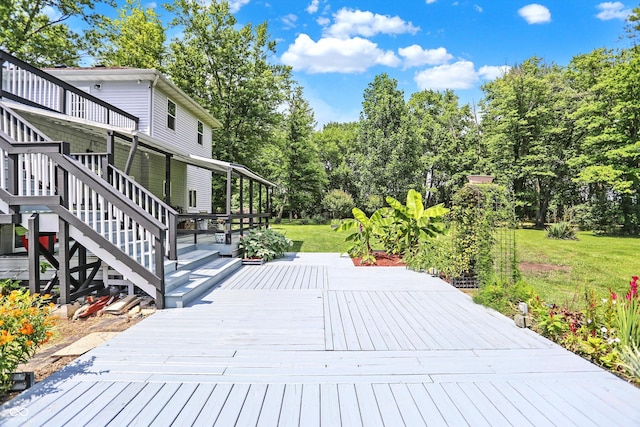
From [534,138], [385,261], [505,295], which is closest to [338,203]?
[534,138]

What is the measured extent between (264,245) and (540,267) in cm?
816

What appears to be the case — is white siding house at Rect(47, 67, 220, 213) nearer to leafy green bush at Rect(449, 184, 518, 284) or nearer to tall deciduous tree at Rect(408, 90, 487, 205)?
leafy green bush at Rect(449, 184, 518, 284)

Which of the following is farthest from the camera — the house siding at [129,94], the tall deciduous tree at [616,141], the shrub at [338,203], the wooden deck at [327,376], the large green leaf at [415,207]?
the shrub at [338,203]

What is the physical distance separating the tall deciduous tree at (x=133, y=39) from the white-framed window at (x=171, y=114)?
1010 centimetres

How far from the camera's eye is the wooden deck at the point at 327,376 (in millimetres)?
2400

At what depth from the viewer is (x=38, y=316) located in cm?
294

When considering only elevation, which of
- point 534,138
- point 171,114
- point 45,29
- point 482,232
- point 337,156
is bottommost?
point 482,232

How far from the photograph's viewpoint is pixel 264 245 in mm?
10078

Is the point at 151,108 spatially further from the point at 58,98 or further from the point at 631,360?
the point at 631,360

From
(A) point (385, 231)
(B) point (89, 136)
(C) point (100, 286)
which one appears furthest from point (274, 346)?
(B) point (89, 136)

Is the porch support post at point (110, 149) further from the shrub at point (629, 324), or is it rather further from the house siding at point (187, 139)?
the shrub at point (629, 324)

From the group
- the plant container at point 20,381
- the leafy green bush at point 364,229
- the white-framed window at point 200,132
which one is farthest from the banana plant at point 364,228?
the white-framed window at point 200,132

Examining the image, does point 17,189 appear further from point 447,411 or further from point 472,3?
point 472,3

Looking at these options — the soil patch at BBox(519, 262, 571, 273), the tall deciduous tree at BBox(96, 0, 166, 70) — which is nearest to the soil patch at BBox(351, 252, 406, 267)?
the soil patch at BBox(519, 262, 571, 273)
